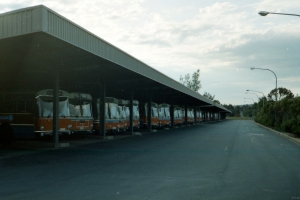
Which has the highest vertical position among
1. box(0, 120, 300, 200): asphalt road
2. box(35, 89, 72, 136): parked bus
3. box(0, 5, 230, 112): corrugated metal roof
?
box(0, 5, 230, 112): corrugated metal roof

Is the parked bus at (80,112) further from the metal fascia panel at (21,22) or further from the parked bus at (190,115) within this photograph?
the parked bus at (190,115)

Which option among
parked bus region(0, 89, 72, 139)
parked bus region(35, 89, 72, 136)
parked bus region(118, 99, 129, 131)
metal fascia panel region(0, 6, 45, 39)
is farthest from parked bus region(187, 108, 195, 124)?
metal fascia panel region(0, 6, 45, 39)

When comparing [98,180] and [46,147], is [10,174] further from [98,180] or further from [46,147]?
[46,147]

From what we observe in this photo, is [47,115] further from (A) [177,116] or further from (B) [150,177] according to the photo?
(A) [177,116]

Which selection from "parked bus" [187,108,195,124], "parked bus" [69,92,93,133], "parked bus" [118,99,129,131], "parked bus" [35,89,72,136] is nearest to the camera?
"parked bus" [35,89,72,136]

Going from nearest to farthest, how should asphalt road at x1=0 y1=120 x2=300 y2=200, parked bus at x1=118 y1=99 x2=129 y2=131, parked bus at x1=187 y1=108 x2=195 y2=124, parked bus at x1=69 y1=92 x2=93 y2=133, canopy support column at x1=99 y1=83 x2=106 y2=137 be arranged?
asphalt road at x1=0 y1=120 x2=300 y2=200 → parked bus at x1=69 y1=92 x2=93 y2=133 → canopy support column at x1=99 y1=83 x2=106 y2=137 → parked bus at x1=118 y1=99 x2=129 y2=131 → parked bus at x1=187 y1=108 x2=195 y2=124

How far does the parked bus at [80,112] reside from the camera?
82.4 ft

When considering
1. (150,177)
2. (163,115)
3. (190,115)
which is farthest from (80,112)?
(190,115)

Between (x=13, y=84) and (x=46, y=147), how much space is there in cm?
1210

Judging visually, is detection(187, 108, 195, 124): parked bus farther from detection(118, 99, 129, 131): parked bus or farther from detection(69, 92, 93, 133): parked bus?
detection(69, 92, 93, 133): parked bus

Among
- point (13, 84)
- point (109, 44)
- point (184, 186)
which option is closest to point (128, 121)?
point (13, 84)

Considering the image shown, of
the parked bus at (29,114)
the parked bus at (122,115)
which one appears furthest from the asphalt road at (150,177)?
the parked bus at (122,115)

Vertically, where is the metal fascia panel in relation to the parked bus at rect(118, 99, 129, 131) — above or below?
above

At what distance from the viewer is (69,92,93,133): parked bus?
989 inches
